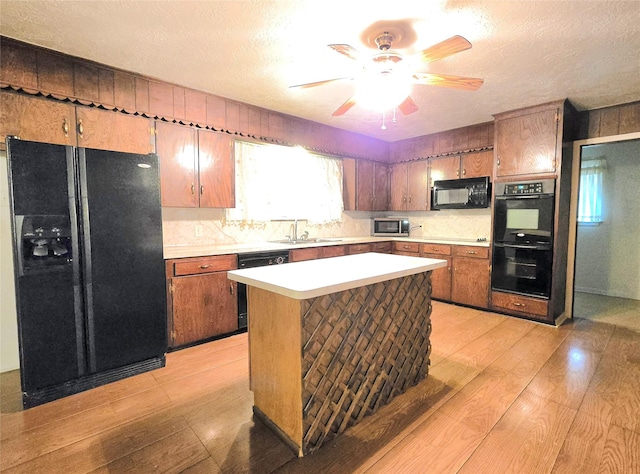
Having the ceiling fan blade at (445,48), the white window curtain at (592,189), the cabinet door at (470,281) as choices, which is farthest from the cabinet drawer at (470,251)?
the ceiling fan blade at (445,48)

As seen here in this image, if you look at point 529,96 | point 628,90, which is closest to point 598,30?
point 529,96

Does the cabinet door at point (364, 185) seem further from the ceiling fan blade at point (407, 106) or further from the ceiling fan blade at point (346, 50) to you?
the ceiling fan blade at point (346, 50)

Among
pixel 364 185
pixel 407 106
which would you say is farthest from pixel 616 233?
pixel 407 106

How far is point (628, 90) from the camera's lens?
2.97m

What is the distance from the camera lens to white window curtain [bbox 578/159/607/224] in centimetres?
458

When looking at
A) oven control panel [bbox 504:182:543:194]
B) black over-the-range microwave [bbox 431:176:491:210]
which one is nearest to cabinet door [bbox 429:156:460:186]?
black over-the-range microwave [bbox 431:176:491:210]

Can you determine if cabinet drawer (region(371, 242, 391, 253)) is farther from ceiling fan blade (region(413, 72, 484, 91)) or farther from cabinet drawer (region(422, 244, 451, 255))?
ceiling fan blade (region(413, 72, 484, 91))

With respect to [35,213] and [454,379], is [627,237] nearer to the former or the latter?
[454,379]

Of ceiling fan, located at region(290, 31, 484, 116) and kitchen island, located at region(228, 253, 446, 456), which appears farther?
ceiling fan, located at region(290, 31, 484, 116)

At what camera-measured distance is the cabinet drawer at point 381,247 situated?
4.51 metres

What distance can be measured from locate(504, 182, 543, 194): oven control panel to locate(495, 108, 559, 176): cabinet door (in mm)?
132

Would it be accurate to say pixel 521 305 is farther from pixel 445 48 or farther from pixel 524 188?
pixel 445 48

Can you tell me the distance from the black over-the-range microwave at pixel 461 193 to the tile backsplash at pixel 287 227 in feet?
1.14

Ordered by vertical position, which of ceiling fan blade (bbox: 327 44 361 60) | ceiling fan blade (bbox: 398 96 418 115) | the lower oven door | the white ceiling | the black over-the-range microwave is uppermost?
the white ceiling
